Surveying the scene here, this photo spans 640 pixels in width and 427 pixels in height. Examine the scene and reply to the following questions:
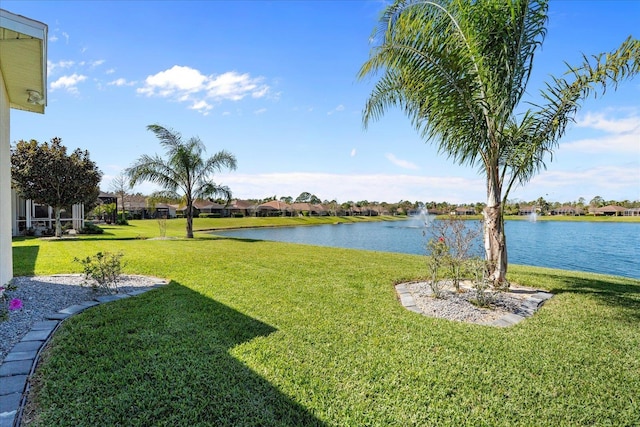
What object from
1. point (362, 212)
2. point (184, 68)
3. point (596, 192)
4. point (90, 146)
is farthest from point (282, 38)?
point (596, 192)

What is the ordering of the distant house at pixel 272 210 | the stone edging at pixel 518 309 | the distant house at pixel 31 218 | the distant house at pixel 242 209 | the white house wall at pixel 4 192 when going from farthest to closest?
the distant house at pixel 272 210, the distant house at pixel 242 209, the distant house at pixel 31 218, the white house wall at pixel 4 192, the stone edging at pixel 518 309

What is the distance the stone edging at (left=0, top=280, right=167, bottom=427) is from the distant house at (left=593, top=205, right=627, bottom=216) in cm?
10038

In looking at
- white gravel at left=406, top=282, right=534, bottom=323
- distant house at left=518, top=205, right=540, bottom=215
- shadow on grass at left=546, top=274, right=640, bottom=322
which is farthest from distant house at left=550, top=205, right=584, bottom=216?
white gravel at left=406, top=282, right=534, bottom=323

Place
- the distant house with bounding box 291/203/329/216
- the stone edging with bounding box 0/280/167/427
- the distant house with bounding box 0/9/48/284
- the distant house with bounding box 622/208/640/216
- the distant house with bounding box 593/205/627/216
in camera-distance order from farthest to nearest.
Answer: the distant house with bounding box 593/205/627/216 → the distant house with bounding box 622/208/640/216 → the distant house with bounding box 291/203/329/216 → the distant house with bounding box 0/9/48/284 → the stone edging with bounding box 0/280/167/427

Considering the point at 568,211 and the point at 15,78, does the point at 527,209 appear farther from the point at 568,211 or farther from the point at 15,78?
the point at 15,78

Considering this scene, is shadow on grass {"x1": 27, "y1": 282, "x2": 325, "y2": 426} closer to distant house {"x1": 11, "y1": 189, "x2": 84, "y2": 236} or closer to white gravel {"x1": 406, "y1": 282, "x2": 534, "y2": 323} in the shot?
white gravel {"x1": 406, "y1": 282, "x2": 534, "y2": 323}

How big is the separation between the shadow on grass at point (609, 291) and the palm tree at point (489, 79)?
63.8 inches

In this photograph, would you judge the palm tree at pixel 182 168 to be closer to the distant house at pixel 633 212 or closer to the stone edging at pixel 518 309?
the stone edging at pixel 518 309

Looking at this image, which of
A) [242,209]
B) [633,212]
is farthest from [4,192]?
[633,212]

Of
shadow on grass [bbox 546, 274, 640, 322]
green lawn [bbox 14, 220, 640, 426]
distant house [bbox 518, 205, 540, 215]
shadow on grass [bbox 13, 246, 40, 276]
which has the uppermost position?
distant house [bbox 518, 205, 540, 215]

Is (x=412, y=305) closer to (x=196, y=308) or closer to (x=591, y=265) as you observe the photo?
(x=196, y=308)

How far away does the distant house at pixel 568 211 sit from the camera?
80.1 meters

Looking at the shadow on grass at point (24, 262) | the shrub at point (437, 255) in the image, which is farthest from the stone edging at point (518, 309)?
the shadow on grass at point (24, 262)

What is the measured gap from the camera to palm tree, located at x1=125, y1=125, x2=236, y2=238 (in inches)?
659
